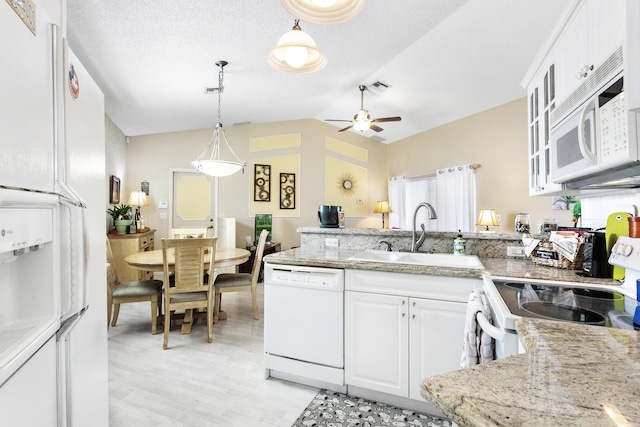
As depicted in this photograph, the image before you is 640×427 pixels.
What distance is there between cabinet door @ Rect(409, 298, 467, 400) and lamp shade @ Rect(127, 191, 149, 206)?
4919 mm

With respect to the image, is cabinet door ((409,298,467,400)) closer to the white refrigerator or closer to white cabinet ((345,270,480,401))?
white cabinet ((345,270,480,401))

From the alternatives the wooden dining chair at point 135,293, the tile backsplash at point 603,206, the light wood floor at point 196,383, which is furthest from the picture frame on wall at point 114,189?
the tile backsplash at point 603,206

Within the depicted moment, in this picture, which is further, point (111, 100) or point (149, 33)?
point (111, 100)

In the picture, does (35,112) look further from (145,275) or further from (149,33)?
(145,275)

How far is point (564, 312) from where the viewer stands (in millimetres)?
1076

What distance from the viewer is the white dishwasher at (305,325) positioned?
6.54 ft

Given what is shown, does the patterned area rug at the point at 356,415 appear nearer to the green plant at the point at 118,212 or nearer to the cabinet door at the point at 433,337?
the cabinet door at the point at 433,337

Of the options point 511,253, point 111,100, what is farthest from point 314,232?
point 111,100

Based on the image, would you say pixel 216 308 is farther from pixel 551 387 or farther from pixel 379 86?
pixel 379 86

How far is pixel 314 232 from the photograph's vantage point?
2.75m

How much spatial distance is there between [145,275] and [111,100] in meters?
2.53

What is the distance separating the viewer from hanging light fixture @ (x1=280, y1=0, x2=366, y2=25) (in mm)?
1439

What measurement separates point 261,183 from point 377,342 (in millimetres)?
4554

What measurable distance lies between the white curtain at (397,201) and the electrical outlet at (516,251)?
14.5 feet
